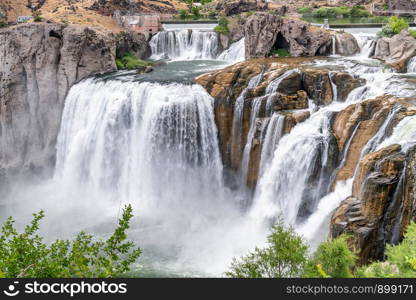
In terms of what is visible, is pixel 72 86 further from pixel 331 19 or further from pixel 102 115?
pixel 331 19

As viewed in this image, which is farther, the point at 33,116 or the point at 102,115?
the point at 33,116

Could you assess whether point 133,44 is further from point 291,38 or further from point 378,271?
point 378,271

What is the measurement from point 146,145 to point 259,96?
9.32 metres

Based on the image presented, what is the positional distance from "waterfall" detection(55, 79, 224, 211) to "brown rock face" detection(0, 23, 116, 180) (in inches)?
142

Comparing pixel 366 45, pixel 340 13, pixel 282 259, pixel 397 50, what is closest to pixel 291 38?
pixel 366 45

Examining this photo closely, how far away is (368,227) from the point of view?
17.7m

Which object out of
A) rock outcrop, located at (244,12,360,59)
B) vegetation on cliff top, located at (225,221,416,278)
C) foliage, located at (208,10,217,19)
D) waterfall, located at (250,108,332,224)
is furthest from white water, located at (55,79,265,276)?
foliage, located at (208,10,217,19)

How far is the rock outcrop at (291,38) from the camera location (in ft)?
128

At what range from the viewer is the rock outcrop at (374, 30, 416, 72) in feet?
102

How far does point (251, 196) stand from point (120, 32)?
86.4 feet

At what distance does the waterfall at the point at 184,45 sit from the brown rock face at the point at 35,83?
38.7 feet

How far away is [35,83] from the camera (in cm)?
3859

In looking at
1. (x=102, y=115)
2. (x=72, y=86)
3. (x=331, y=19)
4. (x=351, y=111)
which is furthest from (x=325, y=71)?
(x=331, y=19)

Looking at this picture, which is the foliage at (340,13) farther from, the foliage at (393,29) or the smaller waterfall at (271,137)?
the smaller waterfall at (271,137)
